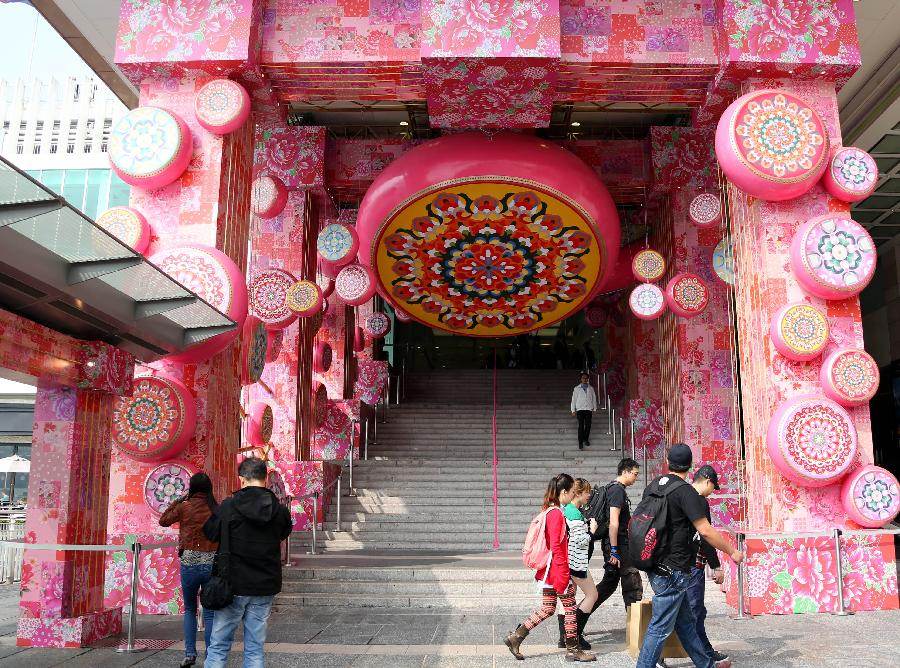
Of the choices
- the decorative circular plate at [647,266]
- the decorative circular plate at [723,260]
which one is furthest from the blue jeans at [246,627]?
the decorative circular plate at [647,266]

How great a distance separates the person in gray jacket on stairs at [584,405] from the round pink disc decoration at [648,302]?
3.31 meters

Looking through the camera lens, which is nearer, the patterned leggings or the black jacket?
the black jacket

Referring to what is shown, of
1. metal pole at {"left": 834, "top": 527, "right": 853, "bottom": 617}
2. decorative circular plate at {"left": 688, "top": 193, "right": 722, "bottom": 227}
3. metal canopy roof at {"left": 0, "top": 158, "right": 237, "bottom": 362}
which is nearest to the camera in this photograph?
metal canopy roof at {"left": 0, "top": 158, "right": 237, "bottom": 362}

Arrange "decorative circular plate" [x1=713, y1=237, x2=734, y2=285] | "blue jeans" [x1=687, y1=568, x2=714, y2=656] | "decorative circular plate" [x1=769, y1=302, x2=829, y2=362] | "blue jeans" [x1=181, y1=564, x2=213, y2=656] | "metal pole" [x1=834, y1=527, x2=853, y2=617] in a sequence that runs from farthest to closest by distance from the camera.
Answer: "decorative circular plate" [x1=713, y1=237, x2=734, y2=285] < "decorative circular plate" [x1=769, y1=302, x2=829, y2=362] < "metal pole" [x1=834, y1=527, x2=853, y2=617] < "blue jeans" [x1=181, y1=564, x2=213, y2=656] < "blue jeans" [x1=687, y1=568, x2=714, y2=656]

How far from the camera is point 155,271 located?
555 centimetres

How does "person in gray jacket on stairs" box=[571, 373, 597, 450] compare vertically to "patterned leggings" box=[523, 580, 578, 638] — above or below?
above

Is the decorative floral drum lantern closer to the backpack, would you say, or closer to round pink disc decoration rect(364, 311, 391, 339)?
round pink disc decoration rect(364, 311, 391, 339)

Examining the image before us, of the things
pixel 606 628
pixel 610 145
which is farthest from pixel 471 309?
pixel 606 628

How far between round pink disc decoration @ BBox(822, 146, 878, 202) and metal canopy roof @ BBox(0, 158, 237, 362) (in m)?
5.55

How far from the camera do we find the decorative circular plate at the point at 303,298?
34.1 feet

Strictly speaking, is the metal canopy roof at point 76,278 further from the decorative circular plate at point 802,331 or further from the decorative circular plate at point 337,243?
the decorative circular plate at point 802,331

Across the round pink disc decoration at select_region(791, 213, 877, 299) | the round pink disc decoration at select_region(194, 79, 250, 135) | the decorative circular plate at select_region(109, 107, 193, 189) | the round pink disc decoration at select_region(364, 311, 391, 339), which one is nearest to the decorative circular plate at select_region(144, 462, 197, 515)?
the decorative circular plate at select_region(109, 107, 193, 189)

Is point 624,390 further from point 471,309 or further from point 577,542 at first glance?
point 577,542

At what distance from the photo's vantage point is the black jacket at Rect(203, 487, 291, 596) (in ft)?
13.3
